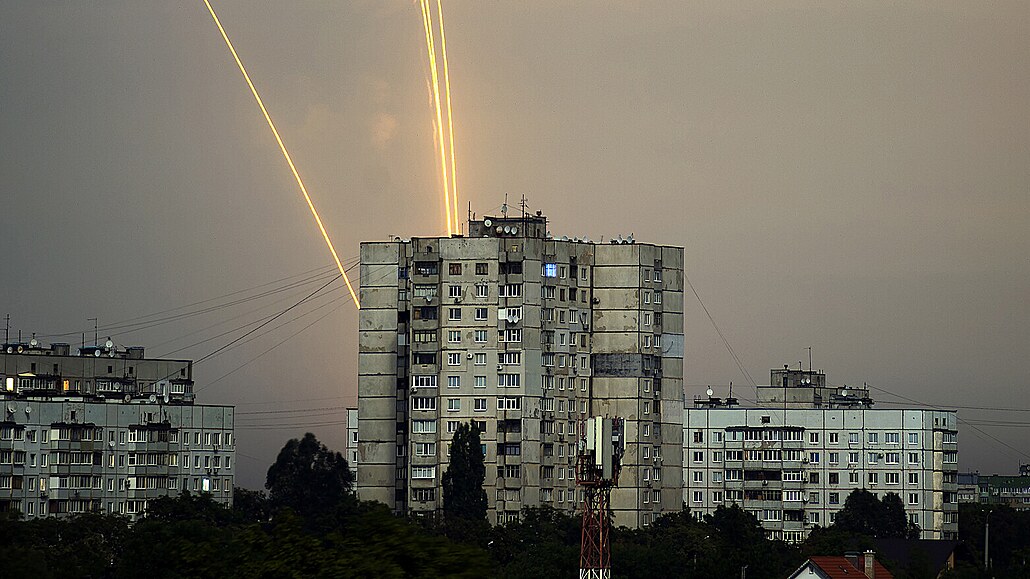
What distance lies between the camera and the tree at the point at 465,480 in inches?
6216

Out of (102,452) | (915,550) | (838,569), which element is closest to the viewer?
(838,569)

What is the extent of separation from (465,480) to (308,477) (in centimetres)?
2231

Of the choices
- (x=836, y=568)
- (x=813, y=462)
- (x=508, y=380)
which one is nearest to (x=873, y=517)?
(x=813, y=462)

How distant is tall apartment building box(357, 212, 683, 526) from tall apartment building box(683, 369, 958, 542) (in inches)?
614

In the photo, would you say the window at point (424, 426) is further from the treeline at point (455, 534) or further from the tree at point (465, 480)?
the treeline at point (455, 534)

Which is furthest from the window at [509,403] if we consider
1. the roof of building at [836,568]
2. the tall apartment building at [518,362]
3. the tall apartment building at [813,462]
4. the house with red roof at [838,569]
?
the roof of building at [836,568]

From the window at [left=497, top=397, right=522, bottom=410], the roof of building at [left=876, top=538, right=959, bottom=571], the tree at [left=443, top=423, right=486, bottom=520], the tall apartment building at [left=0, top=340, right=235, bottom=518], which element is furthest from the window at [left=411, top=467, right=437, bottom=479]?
the roof of building at [left=876, top=538, right=959, bottom=571]

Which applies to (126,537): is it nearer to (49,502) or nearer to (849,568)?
(49,502)

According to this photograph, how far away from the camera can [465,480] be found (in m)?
160

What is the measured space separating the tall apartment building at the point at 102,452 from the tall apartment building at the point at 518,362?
16.5 meters

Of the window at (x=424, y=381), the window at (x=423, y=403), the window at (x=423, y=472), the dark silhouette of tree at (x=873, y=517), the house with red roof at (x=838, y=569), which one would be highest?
the window at (x=424, y=381)

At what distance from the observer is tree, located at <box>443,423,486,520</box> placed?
518ft

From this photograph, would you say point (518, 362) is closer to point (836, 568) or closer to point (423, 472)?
point (423, 472)

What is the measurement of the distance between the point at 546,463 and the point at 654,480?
1165 centimetres
